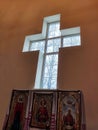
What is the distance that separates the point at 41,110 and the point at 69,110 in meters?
0.57

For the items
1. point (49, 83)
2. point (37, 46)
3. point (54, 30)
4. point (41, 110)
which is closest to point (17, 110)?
point (41, 110)

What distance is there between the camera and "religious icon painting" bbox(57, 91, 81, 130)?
9.38ft

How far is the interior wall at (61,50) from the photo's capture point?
10.5 ft

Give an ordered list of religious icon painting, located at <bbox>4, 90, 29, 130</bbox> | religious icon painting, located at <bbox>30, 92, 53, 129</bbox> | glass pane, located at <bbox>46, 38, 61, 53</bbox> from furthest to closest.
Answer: glass pane, located at <bbox>46, 38, 61, 53</bbox>, religious icon painting, located at <bbox>4, 90, 29, 130</bbox>, religious icon painting, located at <bbox>30, 92, 53, 129</bbox>

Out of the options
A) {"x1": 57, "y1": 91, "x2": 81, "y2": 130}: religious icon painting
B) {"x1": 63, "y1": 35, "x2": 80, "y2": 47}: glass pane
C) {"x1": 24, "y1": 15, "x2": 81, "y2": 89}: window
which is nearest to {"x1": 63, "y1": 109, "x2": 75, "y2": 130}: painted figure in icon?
{"x1": 57, "y1": 91, "x2": 81, "y2": 130}: religious icon painting

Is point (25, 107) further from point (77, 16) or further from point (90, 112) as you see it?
point (77, 16)

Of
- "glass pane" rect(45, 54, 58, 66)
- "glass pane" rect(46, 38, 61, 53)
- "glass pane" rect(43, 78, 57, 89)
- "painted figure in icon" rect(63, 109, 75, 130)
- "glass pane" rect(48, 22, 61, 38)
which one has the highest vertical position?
"glass pane" rect(48, 22, 61, 38)

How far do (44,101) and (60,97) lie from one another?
346 millimetres

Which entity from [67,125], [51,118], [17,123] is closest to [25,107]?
[17,123]

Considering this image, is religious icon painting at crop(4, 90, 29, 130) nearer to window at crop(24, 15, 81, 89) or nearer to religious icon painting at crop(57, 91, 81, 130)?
window at crop(24, 15, 81, 89)

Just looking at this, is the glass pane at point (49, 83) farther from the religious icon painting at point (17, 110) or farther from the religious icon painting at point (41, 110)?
the religious icon painting at point (17, 110)

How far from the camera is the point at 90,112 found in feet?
9.54

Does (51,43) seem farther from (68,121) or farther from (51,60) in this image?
(68,121)

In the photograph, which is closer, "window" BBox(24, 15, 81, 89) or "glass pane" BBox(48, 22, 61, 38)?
"window" BBox(24, 15, 81, 89)
